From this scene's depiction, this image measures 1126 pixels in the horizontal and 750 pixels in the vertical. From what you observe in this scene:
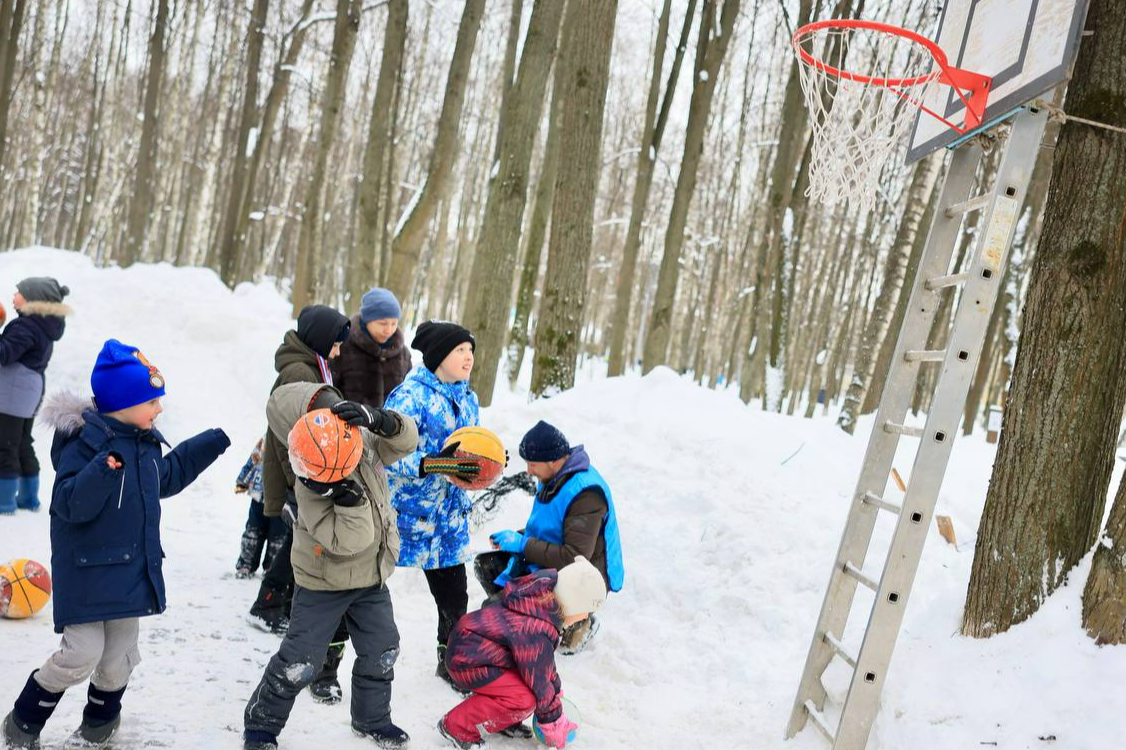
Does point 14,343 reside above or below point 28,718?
above

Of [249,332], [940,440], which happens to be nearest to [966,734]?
[940,440]

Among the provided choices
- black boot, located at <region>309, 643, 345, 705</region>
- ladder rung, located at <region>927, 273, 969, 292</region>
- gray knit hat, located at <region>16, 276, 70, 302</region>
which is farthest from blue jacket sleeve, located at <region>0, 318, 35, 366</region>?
ladder rung, located at <region>927, 273, 969, 292</region>

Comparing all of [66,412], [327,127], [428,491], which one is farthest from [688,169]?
[66,412]

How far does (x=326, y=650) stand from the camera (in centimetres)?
339

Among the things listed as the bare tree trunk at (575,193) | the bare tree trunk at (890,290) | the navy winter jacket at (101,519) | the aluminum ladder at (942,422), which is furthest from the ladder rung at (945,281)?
the bare tree trunk at (890,290)

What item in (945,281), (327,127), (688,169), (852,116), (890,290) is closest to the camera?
(945,281)

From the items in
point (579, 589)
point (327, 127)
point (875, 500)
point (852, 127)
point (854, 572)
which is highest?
point (327, 127)

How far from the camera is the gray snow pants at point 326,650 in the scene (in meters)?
3.22

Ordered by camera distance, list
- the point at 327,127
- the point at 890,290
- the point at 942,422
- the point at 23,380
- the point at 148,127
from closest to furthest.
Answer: the point at 942,422, the point at 23,380, the point at 890,290, the point at 327,127, the point at 148,127

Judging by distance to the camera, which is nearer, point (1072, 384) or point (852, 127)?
point (1072, 384)

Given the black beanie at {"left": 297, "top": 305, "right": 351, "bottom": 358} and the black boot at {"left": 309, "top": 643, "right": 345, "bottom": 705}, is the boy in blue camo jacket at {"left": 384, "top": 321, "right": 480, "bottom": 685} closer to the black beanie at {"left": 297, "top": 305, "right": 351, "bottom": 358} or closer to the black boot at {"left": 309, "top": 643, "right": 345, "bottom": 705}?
the black boot at {"left": 309, "top": 643, "right": 345, "bottom": 705}

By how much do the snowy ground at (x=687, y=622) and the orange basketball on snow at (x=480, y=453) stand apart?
110cm

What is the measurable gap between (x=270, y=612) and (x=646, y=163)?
35.2 feet

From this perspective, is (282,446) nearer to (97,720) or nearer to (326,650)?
(326,650)
